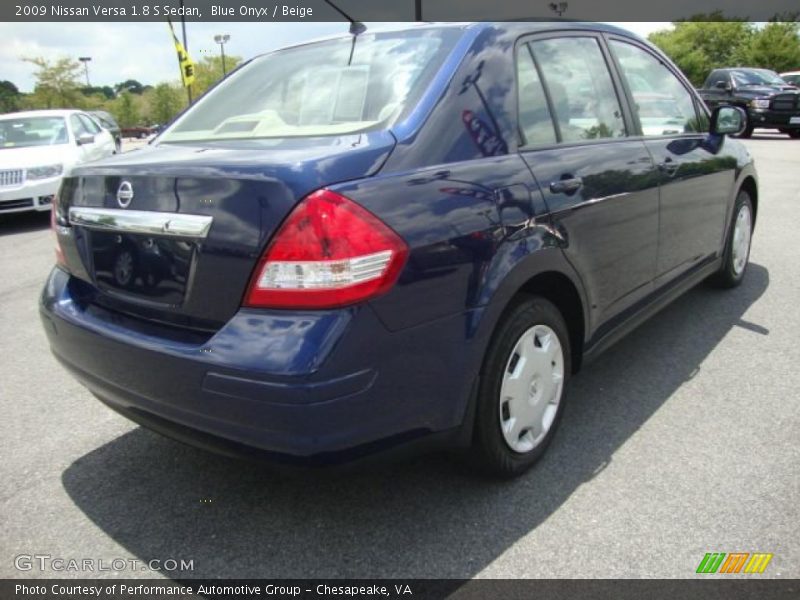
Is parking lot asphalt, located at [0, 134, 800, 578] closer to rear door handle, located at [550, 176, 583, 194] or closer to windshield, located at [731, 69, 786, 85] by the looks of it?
rear door handle, located at [550, 176, 583, 194]

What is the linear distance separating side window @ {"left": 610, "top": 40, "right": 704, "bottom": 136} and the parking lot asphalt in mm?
1330

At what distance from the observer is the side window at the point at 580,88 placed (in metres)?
2.76

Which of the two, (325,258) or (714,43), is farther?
(714,43)

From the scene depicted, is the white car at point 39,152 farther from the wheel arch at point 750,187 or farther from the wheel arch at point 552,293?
Result: the wheel arch at point 750,187

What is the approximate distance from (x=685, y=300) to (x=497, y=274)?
3.05m

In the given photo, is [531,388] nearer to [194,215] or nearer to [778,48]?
[194,215]

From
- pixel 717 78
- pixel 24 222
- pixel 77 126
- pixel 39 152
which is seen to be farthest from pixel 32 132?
pixel 717 78

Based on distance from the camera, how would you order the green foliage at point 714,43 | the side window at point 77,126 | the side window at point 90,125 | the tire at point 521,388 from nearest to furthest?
the tire at point 521,388 → the side window at point 77,126 → the side window at point 90,125 → the green foliage at point 714,43

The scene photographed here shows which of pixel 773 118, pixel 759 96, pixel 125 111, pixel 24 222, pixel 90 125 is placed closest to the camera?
pixel 24 222

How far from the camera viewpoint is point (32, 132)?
10047mm

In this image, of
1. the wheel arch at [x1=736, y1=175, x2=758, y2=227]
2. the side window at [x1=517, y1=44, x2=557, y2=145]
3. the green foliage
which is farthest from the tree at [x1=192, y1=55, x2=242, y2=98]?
the side window at [x1=517, y1=44, x2=557, y2=145]

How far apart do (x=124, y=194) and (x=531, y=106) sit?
5.02 feet

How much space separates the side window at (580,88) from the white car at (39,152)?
6720 millimetres

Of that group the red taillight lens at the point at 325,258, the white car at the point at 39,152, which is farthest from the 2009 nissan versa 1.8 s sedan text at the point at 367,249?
the white car at the point at 39,152
